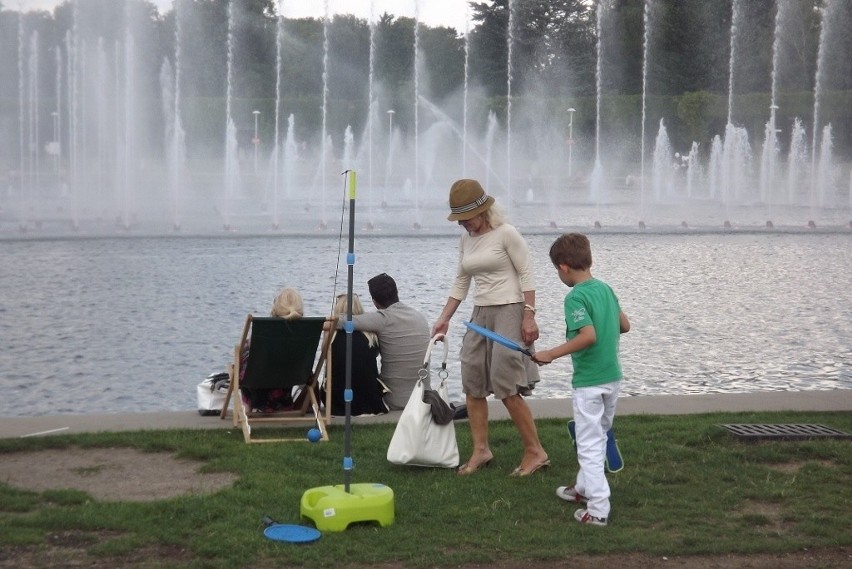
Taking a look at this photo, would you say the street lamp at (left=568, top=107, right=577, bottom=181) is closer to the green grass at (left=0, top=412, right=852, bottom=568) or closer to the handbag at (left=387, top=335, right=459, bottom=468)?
the green grass at (left=0, top=412, right=852, bottom=568)

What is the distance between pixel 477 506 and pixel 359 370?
2.75 metres

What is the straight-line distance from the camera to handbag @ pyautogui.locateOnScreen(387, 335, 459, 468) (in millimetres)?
7254

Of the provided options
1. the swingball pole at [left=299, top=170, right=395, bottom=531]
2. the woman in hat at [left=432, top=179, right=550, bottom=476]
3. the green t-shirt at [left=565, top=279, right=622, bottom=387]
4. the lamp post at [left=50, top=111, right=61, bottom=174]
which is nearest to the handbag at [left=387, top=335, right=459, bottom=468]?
the woman in hat at [left=432, top=179, right=550, bottom=476]

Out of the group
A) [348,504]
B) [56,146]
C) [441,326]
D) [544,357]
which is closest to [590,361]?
[544,357]

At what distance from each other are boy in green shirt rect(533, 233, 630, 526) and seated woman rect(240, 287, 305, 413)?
2745 millimetres

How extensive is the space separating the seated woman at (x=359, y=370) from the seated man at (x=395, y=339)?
9 centimetres

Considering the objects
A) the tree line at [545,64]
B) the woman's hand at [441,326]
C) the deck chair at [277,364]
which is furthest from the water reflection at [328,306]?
the tree line at [545,64]

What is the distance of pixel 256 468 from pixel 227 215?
3168 cm

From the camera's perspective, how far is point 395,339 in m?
9.38

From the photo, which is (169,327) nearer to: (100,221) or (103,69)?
(100,221)

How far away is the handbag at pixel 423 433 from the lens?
23.8 feet

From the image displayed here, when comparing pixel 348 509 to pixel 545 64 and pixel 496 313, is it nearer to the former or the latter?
pixel 496 313

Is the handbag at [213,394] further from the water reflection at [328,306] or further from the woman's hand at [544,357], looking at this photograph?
the woman's hand at [544,357]

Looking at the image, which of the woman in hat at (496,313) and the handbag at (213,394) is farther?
the handbag at (213,394)
